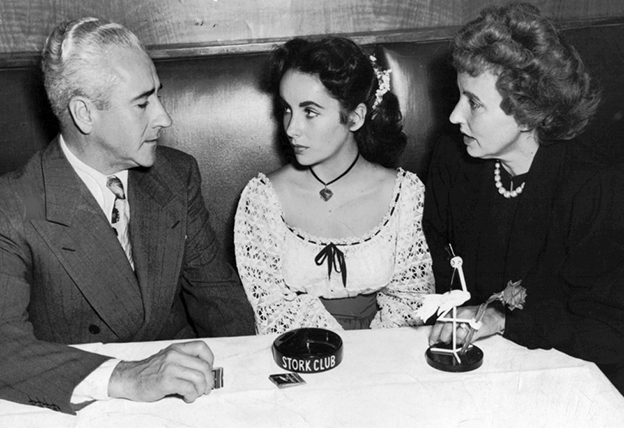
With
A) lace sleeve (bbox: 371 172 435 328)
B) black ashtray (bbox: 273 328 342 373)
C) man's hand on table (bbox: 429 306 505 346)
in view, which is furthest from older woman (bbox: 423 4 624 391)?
black ashtray (bbox: 273 328 342 373)

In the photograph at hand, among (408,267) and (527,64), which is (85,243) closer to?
(408,267)

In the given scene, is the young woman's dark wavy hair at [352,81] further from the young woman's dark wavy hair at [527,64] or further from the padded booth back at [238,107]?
the young woman's dark wavy hair at [527,64]

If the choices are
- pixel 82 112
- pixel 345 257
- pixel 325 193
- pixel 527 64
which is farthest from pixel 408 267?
pixel 82 112

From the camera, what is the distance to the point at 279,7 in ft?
10.2

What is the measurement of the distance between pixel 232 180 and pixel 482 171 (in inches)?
40.4

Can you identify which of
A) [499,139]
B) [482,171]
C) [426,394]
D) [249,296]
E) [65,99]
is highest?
[65,99]

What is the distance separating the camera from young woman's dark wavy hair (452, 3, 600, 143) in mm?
2059

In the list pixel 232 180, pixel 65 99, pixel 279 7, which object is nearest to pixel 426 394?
pixel 65 99

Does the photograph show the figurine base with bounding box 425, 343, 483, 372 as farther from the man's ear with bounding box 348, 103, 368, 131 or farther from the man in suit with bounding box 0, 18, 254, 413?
the man's ear with bounding box 348, 103, 368, 131

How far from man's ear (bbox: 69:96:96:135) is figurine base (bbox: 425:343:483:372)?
119cm

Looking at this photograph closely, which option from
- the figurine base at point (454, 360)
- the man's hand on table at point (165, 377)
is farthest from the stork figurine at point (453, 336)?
the man's hand on table at point (165, 377)

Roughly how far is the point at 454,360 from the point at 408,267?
3.05 ft

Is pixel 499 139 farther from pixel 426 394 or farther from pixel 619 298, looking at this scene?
pixel 426 394

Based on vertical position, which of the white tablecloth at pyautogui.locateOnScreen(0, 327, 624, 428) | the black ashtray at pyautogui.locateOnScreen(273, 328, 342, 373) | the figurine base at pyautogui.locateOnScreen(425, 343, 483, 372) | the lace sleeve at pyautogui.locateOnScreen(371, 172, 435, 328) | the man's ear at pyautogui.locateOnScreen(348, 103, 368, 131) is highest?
the man's ear at pyautogui.locateOnScreen(348, 103, 368, 131)
